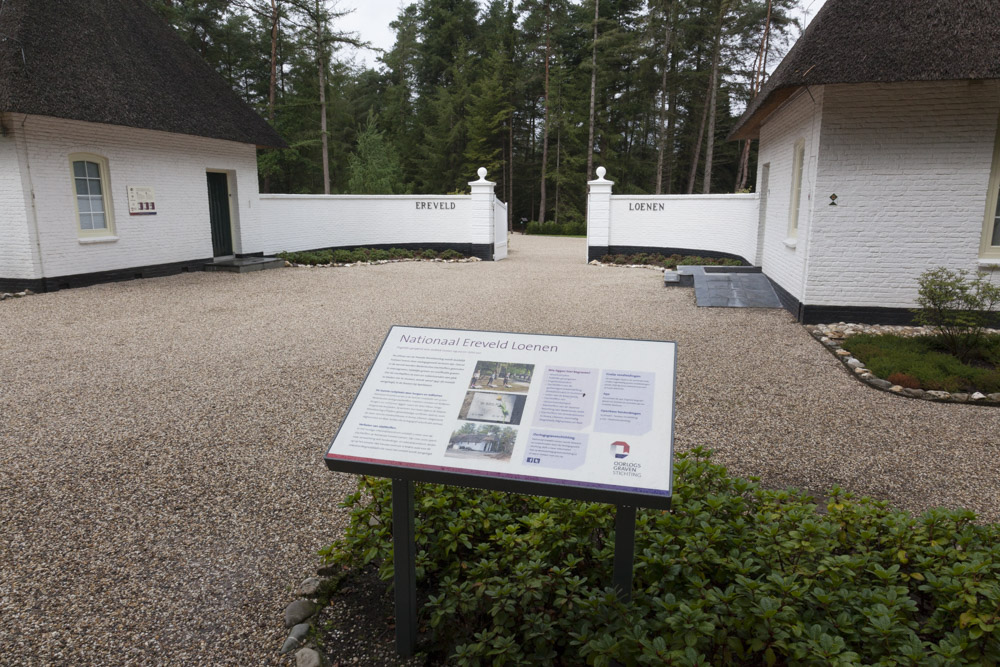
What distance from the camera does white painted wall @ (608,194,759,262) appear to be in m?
17.7

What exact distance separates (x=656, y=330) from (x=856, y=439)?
4318 mm

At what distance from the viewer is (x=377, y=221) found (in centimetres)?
2039

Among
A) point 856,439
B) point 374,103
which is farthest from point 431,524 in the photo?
point 374,103

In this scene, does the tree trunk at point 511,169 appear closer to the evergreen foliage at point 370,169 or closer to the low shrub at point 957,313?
the evergreen foliage at point 370,169

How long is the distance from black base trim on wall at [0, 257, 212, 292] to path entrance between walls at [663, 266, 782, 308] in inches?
443

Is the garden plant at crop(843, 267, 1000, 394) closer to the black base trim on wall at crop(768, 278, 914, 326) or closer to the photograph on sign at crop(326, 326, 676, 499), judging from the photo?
the black base trim on wall at crop(768, 278, 914, 326)

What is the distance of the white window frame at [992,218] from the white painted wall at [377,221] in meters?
12.7

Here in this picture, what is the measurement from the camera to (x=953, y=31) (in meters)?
8.03

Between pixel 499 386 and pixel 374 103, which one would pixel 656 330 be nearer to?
pixel 499 386

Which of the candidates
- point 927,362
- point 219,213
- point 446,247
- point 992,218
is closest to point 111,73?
point 219,213

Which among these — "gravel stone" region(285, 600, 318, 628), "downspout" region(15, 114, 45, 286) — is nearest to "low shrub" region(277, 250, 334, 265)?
"downspout" region(15, 114, 45, 286)

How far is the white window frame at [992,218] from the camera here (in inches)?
354

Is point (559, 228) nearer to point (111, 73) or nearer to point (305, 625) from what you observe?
point (111, 73)

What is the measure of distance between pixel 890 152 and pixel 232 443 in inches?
353
